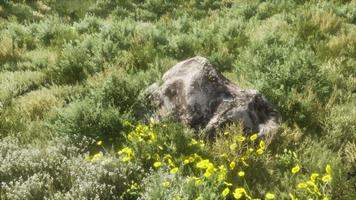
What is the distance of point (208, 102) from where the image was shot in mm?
5039

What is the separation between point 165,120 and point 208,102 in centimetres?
59

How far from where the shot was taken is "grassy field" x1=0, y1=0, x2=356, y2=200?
13.5 feet

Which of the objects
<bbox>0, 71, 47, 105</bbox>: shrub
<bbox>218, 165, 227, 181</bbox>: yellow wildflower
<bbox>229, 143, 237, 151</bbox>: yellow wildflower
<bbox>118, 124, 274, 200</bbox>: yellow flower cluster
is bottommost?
<bbox>0, 71, 47, 105</bbox>: shrub

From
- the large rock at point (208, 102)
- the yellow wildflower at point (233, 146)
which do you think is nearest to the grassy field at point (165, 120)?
the yellow wildflower at point (233, 146)

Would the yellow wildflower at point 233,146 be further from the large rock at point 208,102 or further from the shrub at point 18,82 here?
the shrub at point 18,82

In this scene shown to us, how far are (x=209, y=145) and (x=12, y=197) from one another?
2.18 metres

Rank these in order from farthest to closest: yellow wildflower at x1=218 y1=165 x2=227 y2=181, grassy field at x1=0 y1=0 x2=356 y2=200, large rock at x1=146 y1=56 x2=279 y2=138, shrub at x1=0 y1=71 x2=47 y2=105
Result: 1. shrub at x1=0 y1=71 x2=47 y2=105
2. large rock at x1=146 y1=56 x2=279 y2=138
3. grassy field at x1=0 y1=0 x2=356 y2=200
4. yellow wildflower at x1=218 y1=165 x2=227 y2=181

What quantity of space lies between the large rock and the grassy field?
20cm

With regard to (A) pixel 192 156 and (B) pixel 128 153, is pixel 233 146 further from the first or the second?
(B) pixel 128 153

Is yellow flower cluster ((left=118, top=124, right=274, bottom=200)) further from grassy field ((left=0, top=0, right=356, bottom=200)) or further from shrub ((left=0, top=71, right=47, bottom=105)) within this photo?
shrub ((left=0, top=71, right=47, bottom=105))

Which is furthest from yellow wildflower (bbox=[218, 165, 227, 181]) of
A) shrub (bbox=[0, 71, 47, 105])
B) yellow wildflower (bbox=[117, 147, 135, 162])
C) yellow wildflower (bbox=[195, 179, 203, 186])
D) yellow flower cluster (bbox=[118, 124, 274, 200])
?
shrub (bbox=[0, 71, 47, 105])

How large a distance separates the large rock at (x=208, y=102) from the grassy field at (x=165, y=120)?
20 cm

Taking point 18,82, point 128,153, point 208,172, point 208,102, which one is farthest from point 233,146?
point 18,82

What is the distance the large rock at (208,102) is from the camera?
16.2 ft
